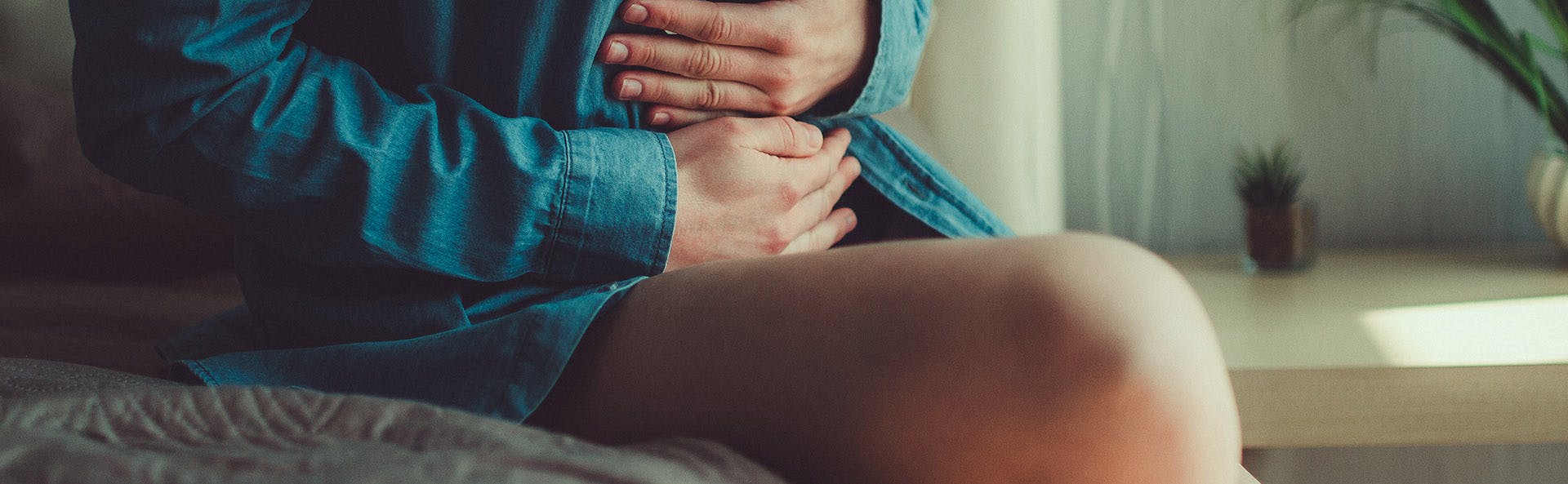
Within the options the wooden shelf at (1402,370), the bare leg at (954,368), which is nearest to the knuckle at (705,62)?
the bare leg at (954,368)

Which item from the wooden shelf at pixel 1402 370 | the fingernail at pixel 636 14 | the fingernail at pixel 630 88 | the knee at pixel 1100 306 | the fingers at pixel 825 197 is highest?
the fingernail at pixel 636 14

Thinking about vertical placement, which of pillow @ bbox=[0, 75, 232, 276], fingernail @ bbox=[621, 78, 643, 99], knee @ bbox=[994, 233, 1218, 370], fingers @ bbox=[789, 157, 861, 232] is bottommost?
pillow @ bbox=[0, 75, 232, 276]

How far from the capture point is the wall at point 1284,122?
1.22m

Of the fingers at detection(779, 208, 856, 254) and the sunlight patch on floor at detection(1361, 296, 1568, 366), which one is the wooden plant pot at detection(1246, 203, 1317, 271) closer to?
Answer: the sunlight patch on floor at detection(1361, 296, 1568, 366)

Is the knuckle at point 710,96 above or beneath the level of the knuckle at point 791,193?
above

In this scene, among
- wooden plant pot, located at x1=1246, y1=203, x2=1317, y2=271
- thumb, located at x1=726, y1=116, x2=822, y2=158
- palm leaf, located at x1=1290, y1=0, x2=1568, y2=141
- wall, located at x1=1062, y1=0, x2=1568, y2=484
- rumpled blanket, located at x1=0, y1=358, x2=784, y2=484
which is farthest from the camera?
wall, located at x1=1062, y1=0, x2=1568, y2=484

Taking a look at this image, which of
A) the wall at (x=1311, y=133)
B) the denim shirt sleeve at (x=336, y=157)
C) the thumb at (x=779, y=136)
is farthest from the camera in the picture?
the wall at (x=1311, y=133)

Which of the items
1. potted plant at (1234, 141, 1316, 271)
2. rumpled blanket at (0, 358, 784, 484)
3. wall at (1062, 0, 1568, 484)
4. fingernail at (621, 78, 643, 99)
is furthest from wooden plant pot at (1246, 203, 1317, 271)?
rumpled blanket at (0, 358, 784, 484)

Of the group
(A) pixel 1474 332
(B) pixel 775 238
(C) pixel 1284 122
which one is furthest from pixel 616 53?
(C) pixel 1284 122

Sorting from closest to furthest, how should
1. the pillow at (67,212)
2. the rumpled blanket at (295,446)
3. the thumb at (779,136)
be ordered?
1. the rumpled blanket at (295,446)
2. the thumb at (779,136)
3. the pillow at (67,212)

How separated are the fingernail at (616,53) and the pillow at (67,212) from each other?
63 centimetres

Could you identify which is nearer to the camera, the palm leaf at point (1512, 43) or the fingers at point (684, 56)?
the fingers at point (684, 56)

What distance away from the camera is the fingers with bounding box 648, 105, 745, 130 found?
0.53m

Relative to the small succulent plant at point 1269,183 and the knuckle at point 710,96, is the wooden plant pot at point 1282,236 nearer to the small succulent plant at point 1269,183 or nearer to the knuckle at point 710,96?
the small succulent plant at point 1269,183
